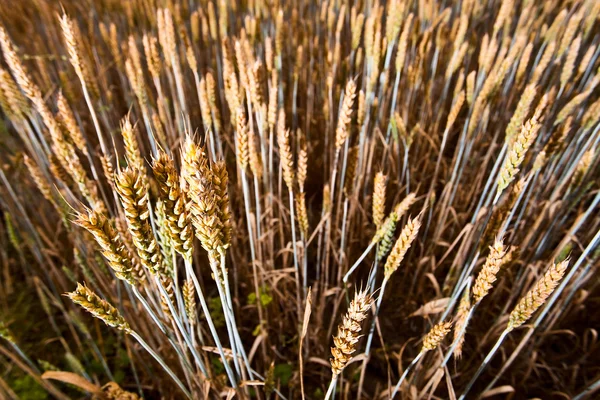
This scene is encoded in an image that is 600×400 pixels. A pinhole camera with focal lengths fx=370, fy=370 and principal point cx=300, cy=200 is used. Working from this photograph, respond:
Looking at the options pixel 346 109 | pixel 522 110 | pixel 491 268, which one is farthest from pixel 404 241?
pixel 522 110

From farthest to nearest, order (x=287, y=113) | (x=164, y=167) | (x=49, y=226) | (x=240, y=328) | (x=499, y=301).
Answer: (x=287, y=113), (x=49, y=226), (x=499, y=301), (x=240, y=328), (x=164, y=167)

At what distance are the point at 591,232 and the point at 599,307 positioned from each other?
1.21 ft

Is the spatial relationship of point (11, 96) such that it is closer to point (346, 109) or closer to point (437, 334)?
point (346, 109)

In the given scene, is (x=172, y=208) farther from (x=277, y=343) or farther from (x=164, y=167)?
(x=277, y=343)

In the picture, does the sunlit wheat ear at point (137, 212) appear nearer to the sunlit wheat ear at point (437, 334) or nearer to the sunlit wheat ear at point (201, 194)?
the sunlit wheat ear at point (201, 194)

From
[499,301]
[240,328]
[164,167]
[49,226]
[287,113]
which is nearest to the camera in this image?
[164,167]

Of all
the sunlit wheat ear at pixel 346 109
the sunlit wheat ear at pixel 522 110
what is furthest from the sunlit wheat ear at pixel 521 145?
the sunlit wheat ear at pixel 346 109

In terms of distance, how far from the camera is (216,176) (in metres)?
0.67

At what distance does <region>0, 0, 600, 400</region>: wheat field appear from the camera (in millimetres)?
782

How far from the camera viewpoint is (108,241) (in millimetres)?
→ 628

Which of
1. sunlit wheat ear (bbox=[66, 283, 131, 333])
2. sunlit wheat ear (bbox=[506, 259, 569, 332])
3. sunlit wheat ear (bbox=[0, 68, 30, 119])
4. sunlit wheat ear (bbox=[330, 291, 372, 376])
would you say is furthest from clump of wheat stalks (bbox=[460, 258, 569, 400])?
sunlit wheat ear (bbox=[0, 68, 30, 119])

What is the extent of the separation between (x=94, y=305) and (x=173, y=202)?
247 mm

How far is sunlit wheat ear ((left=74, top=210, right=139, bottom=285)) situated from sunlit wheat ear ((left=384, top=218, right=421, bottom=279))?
560mm

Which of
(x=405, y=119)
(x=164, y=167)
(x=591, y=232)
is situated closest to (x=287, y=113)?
(x=405, y=119)
